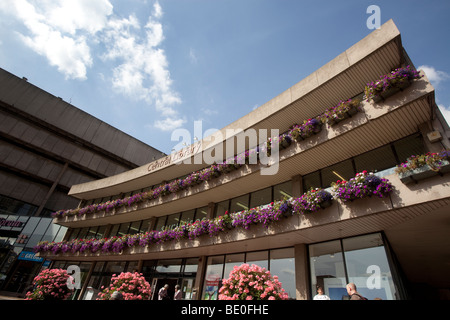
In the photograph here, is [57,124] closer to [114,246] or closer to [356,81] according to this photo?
[114,246]

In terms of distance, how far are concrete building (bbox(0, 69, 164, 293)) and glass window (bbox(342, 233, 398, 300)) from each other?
33117 mm

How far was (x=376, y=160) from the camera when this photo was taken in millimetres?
10961

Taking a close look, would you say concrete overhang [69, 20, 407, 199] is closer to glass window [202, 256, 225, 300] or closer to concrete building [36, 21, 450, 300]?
concrete building [36, 21, 450, 300]

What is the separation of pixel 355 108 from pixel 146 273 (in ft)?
61.7

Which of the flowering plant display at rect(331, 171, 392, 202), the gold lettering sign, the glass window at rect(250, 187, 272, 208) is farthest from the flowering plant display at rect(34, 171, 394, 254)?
the gold lettering sign

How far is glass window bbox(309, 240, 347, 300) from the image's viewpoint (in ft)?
31.7

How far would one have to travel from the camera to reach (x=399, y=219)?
8805 mm

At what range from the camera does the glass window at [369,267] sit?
342 inches

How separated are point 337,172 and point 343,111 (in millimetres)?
3263

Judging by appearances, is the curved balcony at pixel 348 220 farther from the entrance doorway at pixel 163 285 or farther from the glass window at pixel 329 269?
the entrance doorway at pixel 163 285

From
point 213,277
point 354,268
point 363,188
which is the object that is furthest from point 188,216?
point 363,188

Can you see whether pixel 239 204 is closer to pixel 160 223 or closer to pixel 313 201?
pixel 313 201

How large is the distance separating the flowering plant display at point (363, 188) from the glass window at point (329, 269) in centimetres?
296
